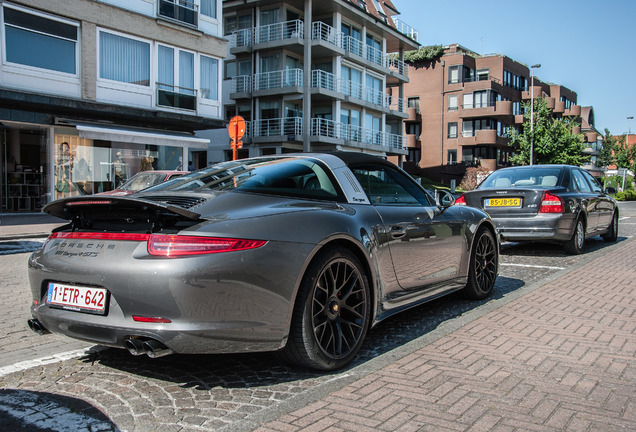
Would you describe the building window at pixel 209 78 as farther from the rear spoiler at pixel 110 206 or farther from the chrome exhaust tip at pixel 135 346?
the chrome exhaust tip at pixel 135 346

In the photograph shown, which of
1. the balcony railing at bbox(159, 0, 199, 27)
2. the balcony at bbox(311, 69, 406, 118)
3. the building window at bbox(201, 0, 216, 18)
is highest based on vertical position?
the building window at bbox(201, 0, 216, 18)

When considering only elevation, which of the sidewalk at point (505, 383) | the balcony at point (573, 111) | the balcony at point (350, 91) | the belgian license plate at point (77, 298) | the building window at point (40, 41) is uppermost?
the balcony at point (573, 111)

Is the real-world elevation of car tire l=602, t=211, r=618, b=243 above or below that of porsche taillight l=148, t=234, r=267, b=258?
below

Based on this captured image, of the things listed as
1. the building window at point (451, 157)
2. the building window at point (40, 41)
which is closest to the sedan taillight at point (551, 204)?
the building window at point (40, 41)

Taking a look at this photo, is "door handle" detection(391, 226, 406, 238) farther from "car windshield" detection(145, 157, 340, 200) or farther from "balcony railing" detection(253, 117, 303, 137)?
"balcony railing" detection(253, 117, 303, 137)

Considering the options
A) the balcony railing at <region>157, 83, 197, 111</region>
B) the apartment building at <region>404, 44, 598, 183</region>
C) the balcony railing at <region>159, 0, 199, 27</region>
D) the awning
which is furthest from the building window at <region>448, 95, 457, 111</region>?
the awning

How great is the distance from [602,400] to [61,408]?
2.85 m

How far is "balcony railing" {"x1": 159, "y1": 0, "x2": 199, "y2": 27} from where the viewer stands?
2173 centimetres

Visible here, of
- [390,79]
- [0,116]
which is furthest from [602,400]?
[390,79]

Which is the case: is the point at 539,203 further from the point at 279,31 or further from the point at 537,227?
the point at 279,31

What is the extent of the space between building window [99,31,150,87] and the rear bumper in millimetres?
16191

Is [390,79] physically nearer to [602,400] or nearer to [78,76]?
[78,76]

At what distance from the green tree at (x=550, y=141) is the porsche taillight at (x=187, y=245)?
48.2 meters

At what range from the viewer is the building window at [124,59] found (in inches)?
779
